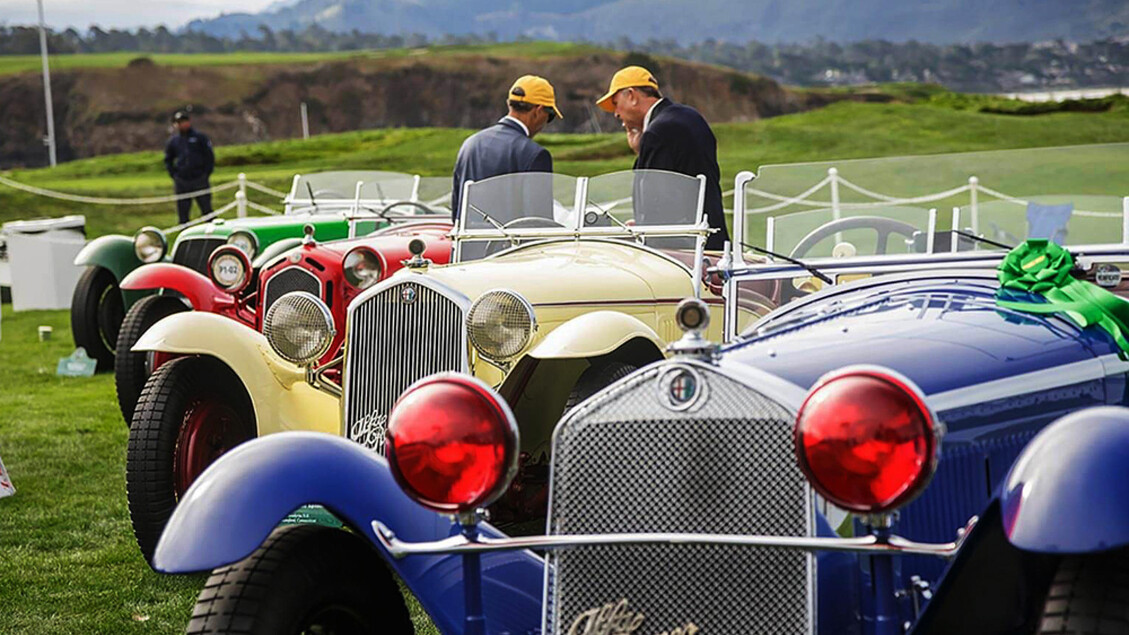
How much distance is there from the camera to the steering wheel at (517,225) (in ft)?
20.4

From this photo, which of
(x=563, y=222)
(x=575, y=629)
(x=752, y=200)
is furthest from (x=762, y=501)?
(x=563, y=222)

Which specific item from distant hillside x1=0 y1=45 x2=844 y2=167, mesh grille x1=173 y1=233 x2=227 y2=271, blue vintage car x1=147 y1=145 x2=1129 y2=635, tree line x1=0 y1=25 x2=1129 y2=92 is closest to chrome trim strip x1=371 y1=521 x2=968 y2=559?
blue vintage car x1=147 y1=145 x2=1129 y2=635

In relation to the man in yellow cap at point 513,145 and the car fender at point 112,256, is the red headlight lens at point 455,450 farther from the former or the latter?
the car fender at point 112,256

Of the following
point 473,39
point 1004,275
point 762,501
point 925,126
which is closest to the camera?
point 762,501

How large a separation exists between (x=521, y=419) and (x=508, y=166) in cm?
180

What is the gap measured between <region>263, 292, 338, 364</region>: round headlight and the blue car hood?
2483 mm

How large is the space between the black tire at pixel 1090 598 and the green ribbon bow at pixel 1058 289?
101 centimetres

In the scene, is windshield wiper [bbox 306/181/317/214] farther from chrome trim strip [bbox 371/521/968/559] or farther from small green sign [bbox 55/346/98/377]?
chrome trim strip [bbox 371/521/968/559]

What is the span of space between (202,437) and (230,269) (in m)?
2.96

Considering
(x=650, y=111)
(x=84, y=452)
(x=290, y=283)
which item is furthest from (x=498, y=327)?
(x=84, y=452)

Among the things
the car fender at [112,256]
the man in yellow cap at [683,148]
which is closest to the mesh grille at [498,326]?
the man in yellow cap at [683,148]

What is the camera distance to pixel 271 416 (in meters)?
5.64

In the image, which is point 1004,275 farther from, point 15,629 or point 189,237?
point 189,237

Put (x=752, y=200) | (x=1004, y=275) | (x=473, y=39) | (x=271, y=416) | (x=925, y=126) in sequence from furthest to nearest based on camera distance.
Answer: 1. (x=473, y=39)
2. (x=925, y=126)
3. (x=271, y=416)
4. (x=752, y=200)
5. (x=1004, y=275)
